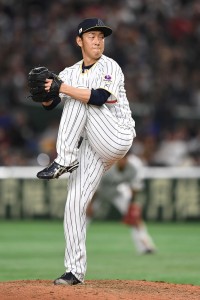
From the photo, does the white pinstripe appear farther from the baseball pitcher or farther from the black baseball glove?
the black baseball glove

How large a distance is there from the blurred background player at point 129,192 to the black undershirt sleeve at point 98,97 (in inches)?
251

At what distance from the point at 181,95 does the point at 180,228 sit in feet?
10.7

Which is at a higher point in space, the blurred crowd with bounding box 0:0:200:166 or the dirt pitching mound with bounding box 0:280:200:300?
the blurred crowd with bounding box 0:0:200:166

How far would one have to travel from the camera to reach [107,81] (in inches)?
272

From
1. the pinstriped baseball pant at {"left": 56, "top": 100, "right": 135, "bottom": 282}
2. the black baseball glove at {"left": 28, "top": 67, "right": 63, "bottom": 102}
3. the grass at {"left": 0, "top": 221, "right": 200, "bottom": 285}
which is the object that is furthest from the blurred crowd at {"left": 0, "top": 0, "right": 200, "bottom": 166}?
the black baseball glove at {"left": 28, "top": 67, "right": 63, "bottom": 102}

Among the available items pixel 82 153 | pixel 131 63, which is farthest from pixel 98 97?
pixel 131 63

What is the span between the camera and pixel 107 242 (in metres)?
14.4

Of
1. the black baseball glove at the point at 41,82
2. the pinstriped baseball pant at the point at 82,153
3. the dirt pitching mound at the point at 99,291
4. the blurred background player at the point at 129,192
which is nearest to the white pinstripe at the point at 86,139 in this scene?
the pinstriped baseball pant at the point at 82,153

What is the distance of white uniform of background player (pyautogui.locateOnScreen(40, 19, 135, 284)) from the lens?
22.9 feet

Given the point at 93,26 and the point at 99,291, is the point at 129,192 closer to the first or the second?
the point at 93,26

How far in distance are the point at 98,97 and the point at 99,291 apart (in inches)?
55.5

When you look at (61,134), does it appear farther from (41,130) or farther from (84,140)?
(41,130)

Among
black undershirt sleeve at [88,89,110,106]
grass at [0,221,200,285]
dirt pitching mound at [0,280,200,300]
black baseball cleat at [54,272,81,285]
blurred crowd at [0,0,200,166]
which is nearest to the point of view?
dirt pitching mound at [0,280,200,300]

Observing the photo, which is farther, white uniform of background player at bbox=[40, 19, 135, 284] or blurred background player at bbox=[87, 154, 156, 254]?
blurred background player at bbox=[87, 154, 156, 254]
